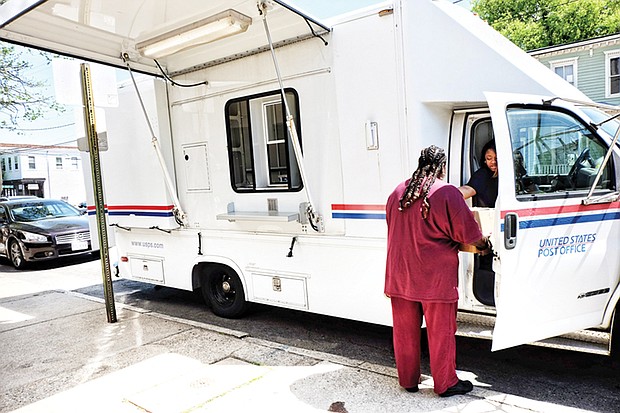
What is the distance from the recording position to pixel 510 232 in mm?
3268

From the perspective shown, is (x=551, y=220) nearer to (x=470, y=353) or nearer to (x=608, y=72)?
(x=470, y=353)

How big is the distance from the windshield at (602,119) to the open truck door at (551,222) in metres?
0.09

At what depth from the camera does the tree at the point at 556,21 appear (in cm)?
2444

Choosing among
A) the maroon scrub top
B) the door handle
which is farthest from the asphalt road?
the door handle

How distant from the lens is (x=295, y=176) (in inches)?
193

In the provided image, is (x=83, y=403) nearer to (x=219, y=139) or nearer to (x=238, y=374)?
(x=238, y=374)

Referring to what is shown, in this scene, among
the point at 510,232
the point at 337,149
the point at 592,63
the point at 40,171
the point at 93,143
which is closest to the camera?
the point at 510,232

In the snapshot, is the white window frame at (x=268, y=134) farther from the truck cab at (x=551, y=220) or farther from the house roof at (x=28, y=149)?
the house roof at (x=28, y=149)

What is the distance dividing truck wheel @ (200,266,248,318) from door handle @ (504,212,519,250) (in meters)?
3.11

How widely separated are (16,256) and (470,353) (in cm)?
1049

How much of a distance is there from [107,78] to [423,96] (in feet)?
13.0

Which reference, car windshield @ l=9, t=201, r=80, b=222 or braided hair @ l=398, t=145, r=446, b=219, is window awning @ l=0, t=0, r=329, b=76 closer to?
braided hair @ l=398, t=145, r=446, b=219

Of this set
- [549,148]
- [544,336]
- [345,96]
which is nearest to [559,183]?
[549,148]

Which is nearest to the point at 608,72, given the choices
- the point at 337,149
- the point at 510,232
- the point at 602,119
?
the point at 602,119
